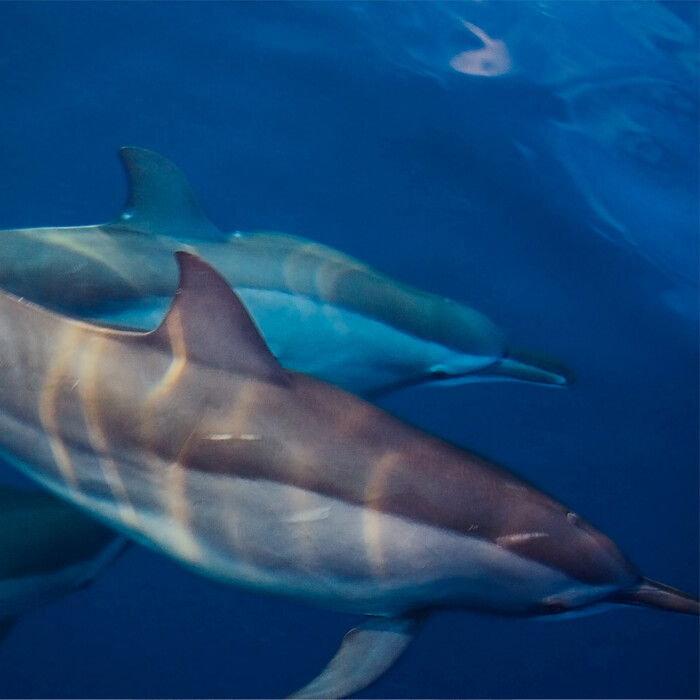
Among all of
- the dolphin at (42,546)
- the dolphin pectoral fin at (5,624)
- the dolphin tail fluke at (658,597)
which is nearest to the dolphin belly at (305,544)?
the dolphin tail fluke at (658,597)

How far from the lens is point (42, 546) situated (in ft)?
11.7

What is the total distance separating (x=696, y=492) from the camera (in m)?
5.84

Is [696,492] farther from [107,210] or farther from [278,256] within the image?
[107,210]

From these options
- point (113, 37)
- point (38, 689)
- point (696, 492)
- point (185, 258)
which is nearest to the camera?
point (185, 258)

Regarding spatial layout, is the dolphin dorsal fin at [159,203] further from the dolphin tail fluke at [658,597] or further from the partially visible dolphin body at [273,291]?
the dolphin tail fluke at [658,597]

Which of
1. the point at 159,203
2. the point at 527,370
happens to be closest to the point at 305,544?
the point at 159,203

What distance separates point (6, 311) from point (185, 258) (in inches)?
29.2

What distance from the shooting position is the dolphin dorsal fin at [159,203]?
13.3ft

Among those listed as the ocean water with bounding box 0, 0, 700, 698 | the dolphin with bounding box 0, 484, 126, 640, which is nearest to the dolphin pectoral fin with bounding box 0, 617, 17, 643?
the dolphin with bounding box 0, 484, 126, 640

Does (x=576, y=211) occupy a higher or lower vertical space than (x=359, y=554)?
higher

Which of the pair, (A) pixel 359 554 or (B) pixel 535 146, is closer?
(A) pixel 359 554

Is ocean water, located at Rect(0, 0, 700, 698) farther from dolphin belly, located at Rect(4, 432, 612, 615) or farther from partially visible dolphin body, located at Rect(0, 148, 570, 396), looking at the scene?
dolphin belly, located at Rect(4, 432, 612, 615)

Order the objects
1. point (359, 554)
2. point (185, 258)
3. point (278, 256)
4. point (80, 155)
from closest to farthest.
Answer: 1. point (185, 258)
2. point (359, 554)
3. point (278, 256)
4. point (80, 155)

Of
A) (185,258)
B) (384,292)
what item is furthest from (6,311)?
(384,292)
